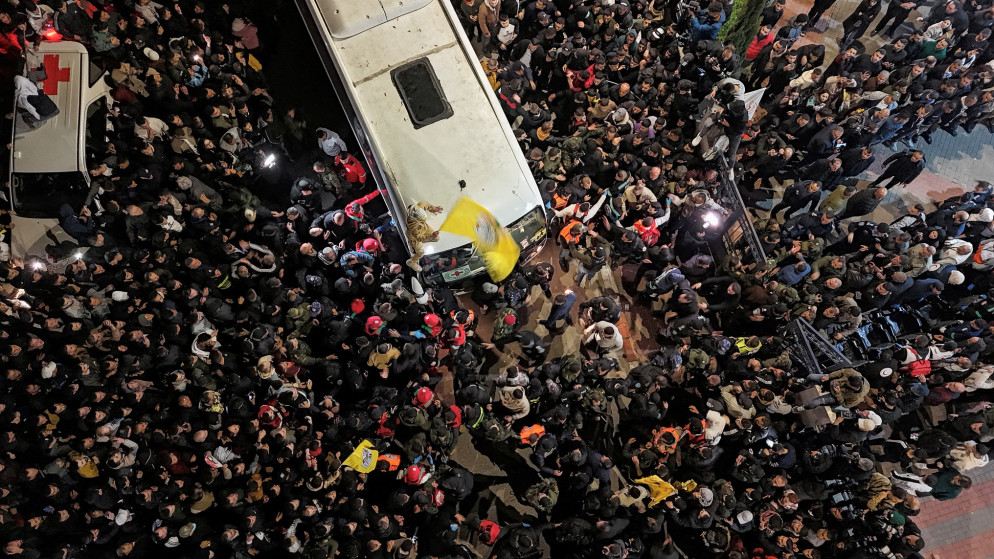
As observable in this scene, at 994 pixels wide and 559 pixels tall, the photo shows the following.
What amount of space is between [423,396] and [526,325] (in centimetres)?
260

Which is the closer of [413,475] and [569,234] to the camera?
[413,475]

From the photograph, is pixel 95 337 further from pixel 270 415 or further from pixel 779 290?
pixel 779 290

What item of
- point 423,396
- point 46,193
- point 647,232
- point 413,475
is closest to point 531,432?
point 423,396

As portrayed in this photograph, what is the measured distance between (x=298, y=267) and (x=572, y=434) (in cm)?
461

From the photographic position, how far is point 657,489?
7406mm

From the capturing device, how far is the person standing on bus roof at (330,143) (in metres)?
9.11

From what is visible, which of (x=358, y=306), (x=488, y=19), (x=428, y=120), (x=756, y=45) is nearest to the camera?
(x=358, y=306)

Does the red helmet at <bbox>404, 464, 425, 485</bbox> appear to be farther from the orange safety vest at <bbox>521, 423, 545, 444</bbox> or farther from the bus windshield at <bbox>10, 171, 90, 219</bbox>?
the bus windshield at <bbox>10, 171, 90, 219</bbox>

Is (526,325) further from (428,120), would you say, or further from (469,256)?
(428,120)

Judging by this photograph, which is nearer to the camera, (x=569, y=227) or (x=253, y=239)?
A: (x=253, y=239)

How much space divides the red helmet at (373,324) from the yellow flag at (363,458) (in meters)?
1.52

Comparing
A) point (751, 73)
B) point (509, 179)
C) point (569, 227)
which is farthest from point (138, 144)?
point (751, 73)

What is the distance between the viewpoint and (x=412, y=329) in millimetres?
8219

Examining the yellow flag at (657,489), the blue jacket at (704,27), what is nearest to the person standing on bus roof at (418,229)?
the yellow flag at (657,489)
